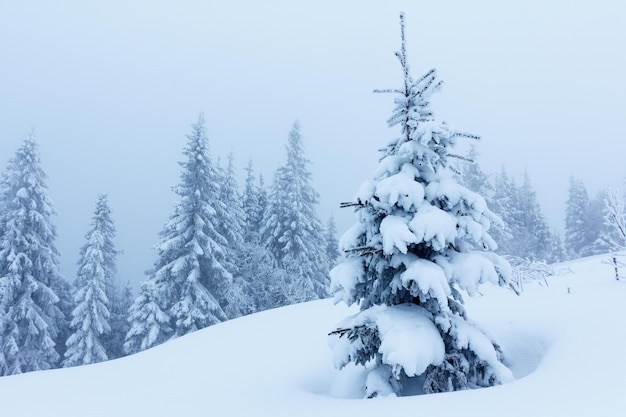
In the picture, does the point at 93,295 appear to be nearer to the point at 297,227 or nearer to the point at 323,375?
the point at 297,227

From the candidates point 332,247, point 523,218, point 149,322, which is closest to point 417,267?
point 149,322

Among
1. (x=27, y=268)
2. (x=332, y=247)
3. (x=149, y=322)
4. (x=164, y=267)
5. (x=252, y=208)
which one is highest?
(x=252, y=208)

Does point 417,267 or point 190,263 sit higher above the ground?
point 190,263

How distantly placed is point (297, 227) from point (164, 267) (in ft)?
33.4

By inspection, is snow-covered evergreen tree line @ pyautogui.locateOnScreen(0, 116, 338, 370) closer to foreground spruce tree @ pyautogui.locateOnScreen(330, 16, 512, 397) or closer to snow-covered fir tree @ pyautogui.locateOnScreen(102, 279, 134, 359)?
snow-covered fir tree @ pyautogui.locateOnScreen(102, 279, 134, 359)

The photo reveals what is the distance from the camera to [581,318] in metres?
7.84

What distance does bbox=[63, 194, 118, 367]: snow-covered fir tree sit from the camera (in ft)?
88.3

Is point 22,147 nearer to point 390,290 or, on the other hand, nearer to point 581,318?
point 390,290

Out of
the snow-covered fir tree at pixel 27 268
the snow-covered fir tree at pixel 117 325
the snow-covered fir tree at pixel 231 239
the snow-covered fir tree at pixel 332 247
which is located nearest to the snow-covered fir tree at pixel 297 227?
the snow-covered fir tree at pixel 231 239

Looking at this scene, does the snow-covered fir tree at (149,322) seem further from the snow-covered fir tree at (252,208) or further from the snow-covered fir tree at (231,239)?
the snow-covered fir tree at (252,208)

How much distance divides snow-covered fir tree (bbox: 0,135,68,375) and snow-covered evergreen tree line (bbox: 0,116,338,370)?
61 mm

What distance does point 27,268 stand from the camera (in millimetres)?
24750

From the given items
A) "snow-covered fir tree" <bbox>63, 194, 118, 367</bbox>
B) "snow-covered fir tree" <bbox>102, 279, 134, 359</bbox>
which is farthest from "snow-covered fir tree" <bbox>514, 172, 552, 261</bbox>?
"snow-covered fir tree" <bbox>102, 279, 134, 359</bbox>

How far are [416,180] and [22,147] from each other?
27250mm
